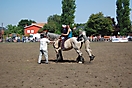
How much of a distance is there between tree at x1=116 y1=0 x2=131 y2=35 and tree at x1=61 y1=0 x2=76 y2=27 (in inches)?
653

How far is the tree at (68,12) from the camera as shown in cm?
8164

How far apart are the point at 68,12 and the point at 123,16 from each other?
1954 cm

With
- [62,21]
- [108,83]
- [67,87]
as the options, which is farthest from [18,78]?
[62,21]

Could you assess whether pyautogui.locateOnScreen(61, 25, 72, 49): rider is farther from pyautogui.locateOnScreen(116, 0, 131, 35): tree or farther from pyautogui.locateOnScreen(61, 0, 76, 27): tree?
pyautogui.locateOnScreen(116, 0, 131, 35): tree

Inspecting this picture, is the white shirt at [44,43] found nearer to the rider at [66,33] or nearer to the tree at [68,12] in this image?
the rider at [66,33]

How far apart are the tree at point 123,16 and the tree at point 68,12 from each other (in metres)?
16.6

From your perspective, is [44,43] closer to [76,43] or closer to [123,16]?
[76,43]

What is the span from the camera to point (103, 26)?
8888cm

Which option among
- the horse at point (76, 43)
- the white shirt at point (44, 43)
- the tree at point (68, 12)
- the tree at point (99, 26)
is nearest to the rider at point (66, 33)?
the horse at point (76, 43)

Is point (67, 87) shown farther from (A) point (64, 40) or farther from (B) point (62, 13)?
(B) point (62, 13)

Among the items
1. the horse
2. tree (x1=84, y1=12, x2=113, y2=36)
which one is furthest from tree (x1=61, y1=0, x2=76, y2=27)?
the horse

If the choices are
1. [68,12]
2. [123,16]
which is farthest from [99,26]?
[68,12]

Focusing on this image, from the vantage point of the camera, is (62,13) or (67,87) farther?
(62,13)

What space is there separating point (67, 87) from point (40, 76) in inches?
95.8
